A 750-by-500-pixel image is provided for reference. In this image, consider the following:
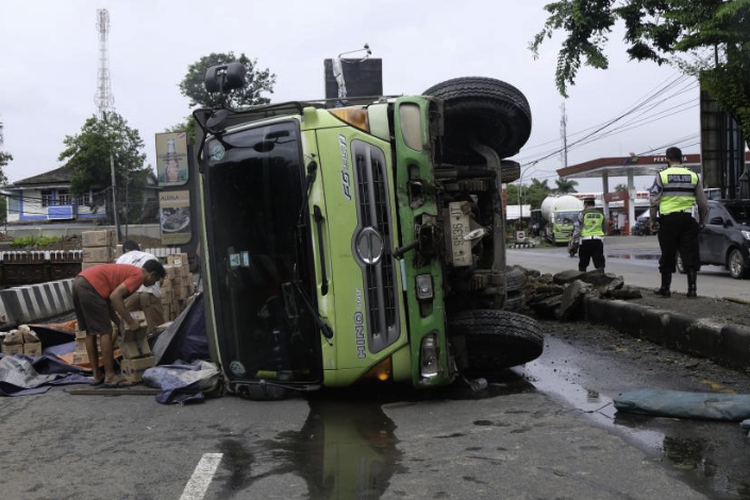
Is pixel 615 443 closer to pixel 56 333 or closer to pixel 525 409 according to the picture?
pixel 525 409

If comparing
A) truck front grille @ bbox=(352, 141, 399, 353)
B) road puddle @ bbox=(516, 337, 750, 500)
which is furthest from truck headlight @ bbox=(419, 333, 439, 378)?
road puddle @ bbox=(516, 337, 750, 500)

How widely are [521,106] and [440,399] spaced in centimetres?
292

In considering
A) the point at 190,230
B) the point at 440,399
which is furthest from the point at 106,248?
the point at 190,230

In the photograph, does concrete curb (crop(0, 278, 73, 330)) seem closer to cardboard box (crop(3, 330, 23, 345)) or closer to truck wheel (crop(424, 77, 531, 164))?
cardboard box (crop(3, 330, 23, 345))

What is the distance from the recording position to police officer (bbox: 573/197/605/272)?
37.0 ft

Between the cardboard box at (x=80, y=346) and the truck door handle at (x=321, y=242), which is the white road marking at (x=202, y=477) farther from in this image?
the cardboard box at (x=80, y=346)

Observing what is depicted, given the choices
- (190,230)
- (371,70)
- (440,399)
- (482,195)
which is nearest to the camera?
(440,399)

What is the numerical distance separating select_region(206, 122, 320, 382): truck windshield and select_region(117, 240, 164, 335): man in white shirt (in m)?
2.02

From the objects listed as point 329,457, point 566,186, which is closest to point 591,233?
point 329,457

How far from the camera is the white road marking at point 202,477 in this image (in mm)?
3723

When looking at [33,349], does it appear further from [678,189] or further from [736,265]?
[736,265]

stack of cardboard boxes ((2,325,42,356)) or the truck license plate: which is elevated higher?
the truck license plate

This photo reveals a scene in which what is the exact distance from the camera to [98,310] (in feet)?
22.5

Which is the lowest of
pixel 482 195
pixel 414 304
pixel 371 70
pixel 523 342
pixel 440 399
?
pixel 440 399
